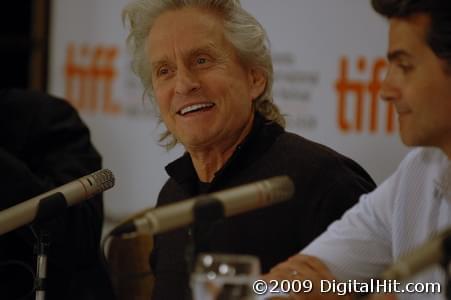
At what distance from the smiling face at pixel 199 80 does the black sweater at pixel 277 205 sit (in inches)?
2.9

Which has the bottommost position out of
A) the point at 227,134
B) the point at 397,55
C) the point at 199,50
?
the point at 227,134

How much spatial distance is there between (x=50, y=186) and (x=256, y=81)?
2.28 ft

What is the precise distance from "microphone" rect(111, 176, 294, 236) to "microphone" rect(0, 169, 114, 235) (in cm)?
30

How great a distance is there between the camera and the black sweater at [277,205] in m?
2.06

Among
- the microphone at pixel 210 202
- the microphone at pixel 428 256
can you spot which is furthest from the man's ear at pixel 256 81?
the microphone at pixel 428 256

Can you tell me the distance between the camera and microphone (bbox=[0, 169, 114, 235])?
171 centimetres

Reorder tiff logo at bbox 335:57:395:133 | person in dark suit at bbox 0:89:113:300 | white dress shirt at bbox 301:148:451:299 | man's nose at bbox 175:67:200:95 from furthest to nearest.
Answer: tiff logo at bbox 335:57:395:133 < person in dark suit at bbox 0:89:113:300 < man's nose at bbox 175:67:200:95 < white dress shirt at bbox 301:148:451:299

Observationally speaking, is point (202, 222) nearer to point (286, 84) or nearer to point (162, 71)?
point (162, 71)

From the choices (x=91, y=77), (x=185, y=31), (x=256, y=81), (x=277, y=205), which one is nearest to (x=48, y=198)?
(x=277, y=205)

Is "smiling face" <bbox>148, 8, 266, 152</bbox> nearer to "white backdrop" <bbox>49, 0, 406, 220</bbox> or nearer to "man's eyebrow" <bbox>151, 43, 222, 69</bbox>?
"man's eyebrow" <bbox>151, 43, 222, 69</bbox>

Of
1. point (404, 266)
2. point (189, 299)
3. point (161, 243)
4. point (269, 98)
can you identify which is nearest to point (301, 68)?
point (269, 98)

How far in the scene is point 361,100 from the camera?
310 cm

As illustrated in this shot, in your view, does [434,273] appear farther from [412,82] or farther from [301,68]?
[301,68]

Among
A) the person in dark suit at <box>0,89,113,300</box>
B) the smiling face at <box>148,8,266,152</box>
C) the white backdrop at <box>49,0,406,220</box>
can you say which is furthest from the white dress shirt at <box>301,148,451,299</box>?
the white backdrop at <box>49,0,406,220</box>
